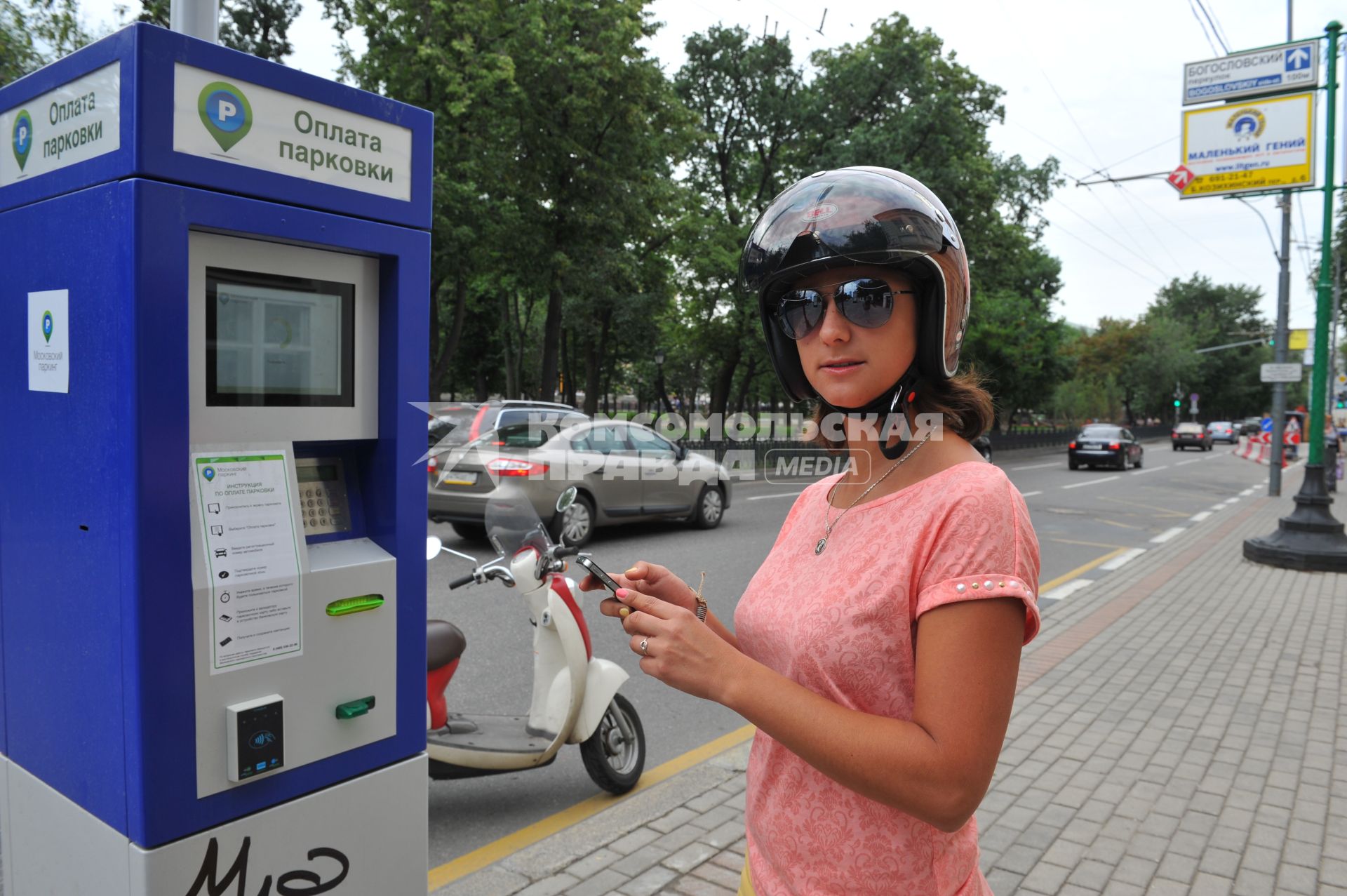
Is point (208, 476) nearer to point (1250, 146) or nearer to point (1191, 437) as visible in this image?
point (1250, 146)

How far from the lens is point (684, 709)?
4.98m

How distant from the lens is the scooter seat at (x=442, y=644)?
3.46 metres

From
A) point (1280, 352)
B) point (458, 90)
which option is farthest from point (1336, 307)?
point (458, 90)

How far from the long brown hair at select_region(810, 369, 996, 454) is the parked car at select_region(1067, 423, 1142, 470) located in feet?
92.5

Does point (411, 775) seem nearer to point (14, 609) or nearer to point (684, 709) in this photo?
point (14, 609)

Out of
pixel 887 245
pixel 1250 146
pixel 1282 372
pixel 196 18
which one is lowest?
pixel 887 245

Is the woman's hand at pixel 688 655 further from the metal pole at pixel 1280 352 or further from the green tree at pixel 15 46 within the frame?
the metal pole at pixel 1280 352

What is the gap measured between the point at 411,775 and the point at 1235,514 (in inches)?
663

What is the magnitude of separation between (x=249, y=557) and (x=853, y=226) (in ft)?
4.01

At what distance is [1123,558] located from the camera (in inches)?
413

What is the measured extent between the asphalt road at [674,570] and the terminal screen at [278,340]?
2.14 meters

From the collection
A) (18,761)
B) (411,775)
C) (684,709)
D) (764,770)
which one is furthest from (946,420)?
(684,709)

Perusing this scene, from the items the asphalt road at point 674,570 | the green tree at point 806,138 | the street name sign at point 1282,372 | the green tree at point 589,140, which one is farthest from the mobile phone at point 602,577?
the green tree at point 806,138

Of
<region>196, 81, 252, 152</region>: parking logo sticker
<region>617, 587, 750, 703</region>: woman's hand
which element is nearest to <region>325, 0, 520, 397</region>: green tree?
<region>196, 81, 252, 152</region>: parking logo sticker
